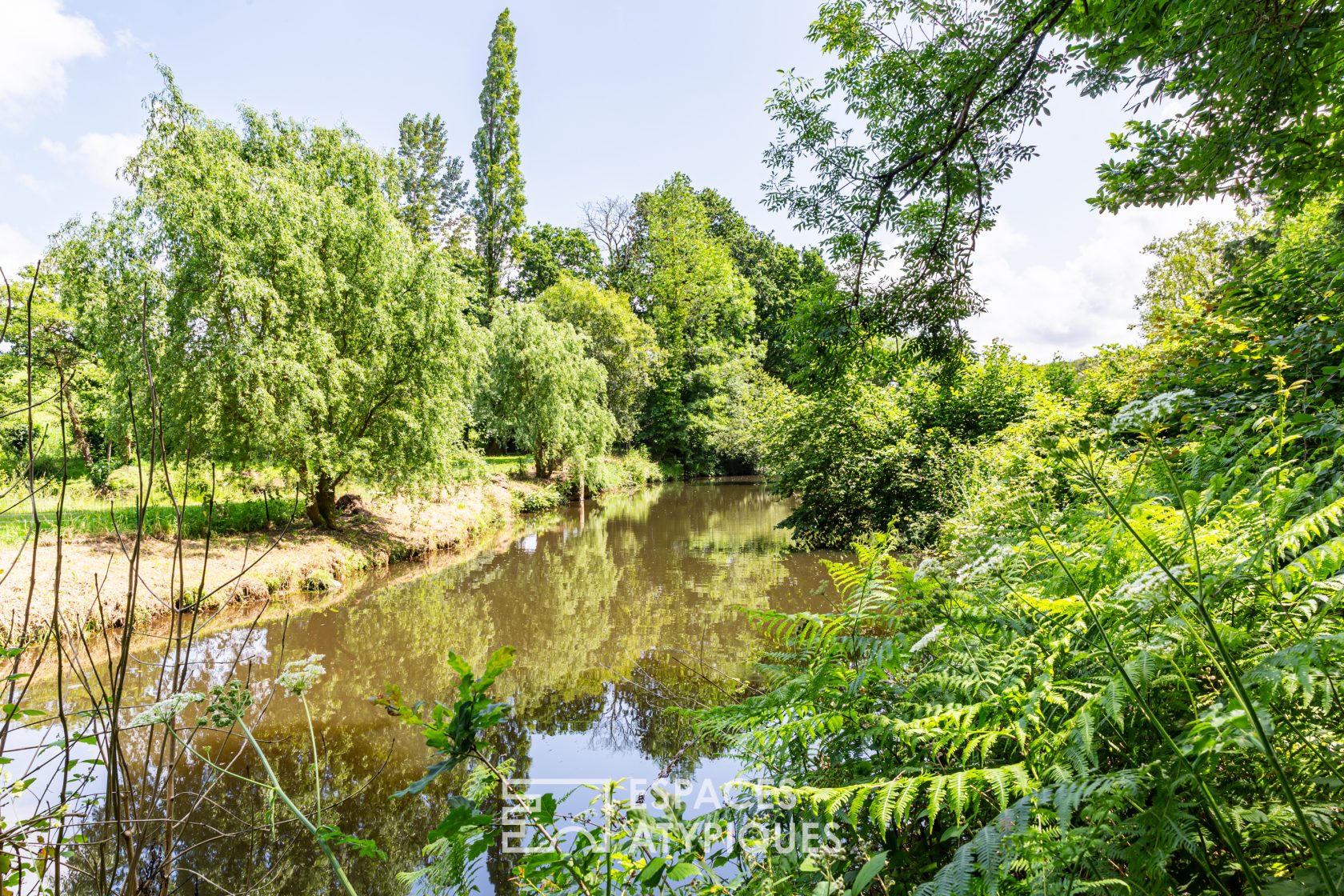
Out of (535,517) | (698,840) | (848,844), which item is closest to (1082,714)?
(848,844)

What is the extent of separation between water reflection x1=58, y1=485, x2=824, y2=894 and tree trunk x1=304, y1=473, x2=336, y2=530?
6.55 ft

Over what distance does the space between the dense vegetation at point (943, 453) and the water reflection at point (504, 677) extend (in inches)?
14.0

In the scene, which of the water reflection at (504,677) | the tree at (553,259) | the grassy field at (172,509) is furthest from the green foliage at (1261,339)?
the tree at (553,259)

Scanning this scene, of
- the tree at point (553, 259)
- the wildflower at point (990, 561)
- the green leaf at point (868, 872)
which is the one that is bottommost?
the green leaf at point (868, 872)

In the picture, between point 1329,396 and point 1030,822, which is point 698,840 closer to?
point 1030,822

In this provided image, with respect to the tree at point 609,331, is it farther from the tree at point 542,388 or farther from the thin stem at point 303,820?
the thin stem at point 303,820

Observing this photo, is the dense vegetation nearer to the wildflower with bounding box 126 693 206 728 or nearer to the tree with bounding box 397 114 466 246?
the wildflower with bounding box 126 693 206 728

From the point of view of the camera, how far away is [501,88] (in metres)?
27.0

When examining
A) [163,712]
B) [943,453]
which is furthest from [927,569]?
[943,453]

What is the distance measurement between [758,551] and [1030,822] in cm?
1069

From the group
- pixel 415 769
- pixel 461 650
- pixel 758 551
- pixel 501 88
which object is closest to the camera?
pixel 415 769

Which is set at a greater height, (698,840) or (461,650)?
(698,840)

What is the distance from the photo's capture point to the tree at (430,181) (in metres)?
30.3

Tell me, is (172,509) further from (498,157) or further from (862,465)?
(498,157)
